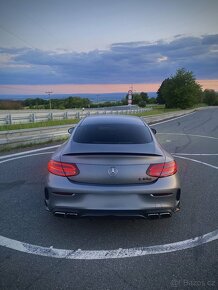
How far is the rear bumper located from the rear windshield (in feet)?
2.88

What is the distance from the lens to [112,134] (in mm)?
4641

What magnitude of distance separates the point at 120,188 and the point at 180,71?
3580 inches

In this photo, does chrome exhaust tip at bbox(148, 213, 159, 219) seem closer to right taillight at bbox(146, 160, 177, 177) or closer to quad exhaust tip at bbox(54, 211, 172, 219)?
quad exhaust tip at bbox(54, 211, 172, 219)

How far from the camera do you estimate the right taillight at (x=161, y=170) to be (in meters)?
3.72

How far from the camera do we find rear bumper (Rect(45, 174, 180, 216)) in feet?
11.8

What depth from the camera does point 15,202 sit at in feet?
16.7

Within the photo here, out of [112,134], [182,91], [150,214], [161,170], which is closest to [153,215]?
[150,214]

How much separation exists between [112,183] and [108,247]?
81 centimetres

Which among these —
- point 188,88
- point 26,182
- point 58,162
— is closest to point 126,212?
point 58,162

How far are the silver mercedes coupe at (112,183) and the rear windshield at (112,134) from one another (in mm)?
387

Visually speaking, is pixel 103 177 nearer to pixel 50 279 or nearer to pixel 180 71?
pixel 50 279

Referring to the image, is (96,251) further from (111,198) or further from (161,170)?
(161,170)

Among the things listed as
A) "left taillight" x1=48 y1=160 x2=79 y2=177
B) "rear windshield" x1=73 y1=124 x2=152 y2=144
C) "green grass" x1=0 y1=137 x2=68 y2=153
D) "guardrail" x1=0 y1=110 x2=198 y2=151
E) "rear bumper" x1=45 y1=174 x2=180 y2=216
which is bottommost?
"green grass" x1=0 y1=137 x2=68 y2=153

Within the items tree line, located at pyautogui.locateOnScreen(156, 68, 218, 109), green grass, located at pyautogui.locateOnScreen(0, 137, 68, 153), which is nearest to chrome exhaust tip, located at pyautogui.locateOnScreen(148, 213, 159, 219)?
green grass, located at pyautogui.locateOnScreen(0, 137, 68, 153)
